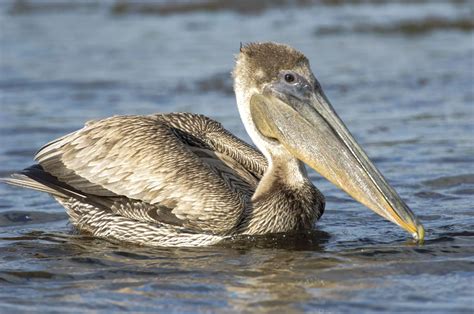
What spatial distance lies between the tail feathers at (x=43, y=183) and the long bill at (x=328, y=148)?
1.38 meters

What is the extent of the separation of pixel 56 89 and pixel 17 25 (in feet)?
18.5

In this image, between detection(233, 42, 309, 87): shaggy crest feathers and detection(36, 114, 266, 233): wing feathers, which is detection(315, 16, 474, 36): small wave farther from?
detection(233, 42, 309, 87): shaggy crest feathers

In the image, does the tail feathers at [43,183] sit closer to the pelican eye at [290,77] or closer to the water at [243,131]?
the water at [243,131]

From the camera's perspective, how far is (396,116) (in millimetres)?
11219

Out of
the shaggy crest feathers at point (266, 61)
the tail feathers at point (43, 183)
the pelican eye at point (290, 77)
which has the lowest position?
the tail feathers at point (43, 183)

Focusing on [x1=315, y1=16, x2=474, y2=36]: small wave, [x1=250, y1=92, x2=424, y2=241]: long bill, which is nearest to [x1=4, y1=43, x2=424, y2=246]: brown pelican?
[x1=250, y1=92, x2=424, y2=241]: long bill

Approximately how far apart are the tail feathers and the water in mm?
342

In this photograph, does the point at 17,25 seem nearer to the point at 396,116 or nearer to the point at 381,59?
the point at 381,59

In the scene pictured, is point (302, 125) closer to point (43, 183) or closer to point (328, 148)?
point (328, 148)

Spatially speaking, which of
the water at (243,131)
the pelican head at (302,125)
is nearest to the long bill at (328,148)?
the pelican head at (302,125)

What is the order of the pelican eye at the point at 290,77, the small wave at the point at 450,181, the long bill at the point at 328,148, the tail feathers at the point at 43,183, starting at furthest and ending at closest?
1. the small wave at the point at 450,181
2. the tail feathers at the point at 43,183
3. the pelican eye at the point at 290,77
4. the long bill at the point at 328,148

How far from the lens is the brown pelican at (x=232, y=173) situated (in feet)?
21.9

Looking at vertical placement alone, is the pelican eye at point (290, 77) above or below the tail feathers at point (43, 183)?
above

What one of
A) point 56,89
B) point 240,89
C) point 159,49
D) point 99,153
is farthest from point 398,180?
point 159,49
